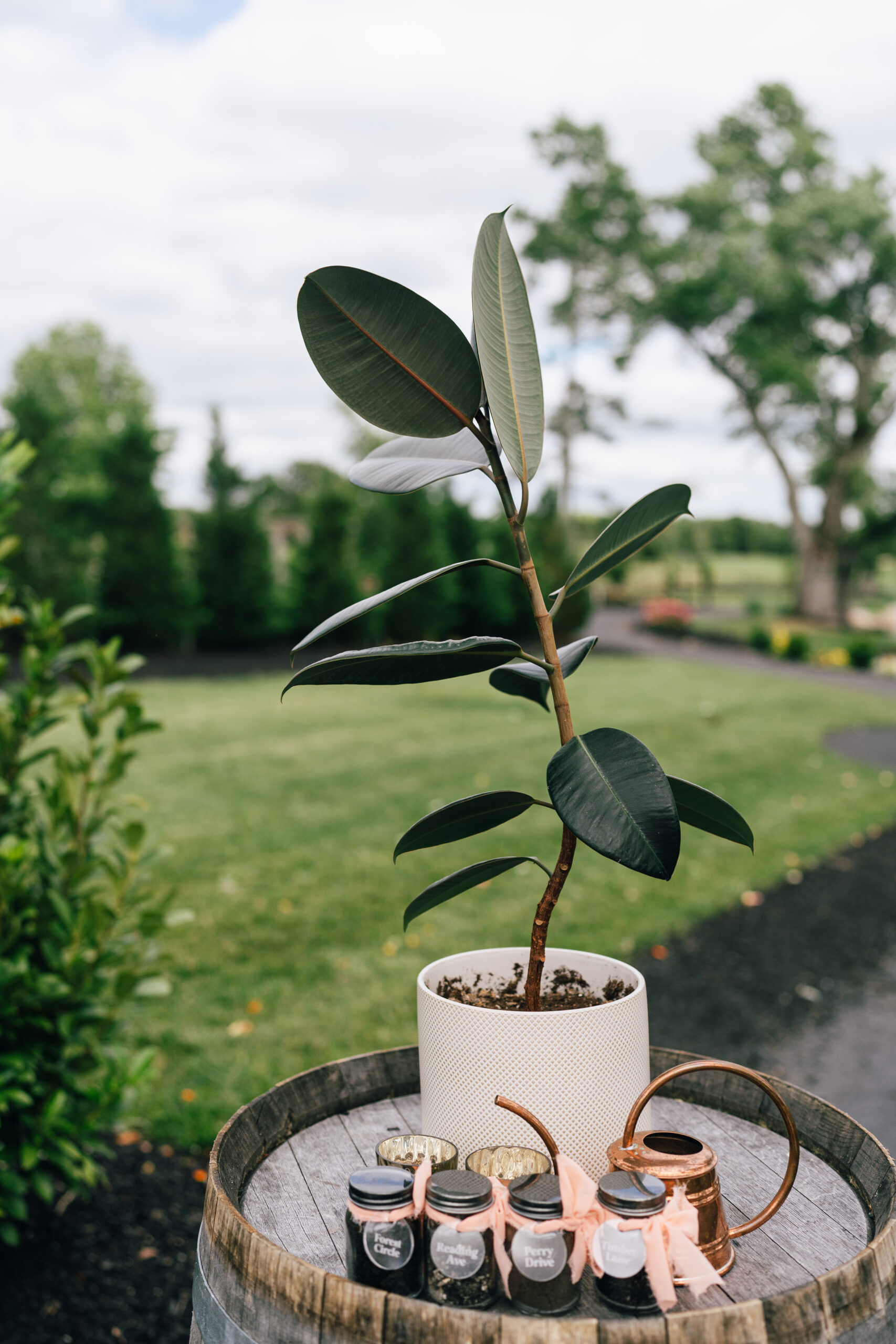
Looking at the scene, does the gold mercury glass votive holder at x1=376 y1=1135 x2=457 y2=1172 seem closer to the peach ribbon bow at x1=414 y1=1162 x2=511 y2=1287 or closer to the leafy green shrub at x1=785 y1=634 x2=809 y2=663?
the peach ribbon bow at x1=414 y1=1162 x2=511 y2=1287

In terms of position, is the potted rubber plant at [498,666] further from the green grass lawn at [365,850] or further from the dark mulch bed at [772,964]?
the dark mulch bed at [772,964]

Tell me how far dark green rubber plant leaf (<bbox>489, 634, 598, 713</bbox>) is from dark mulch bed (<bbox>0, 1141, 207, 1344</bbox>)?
168 centimetres

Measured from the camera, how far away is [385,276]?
1.04 m

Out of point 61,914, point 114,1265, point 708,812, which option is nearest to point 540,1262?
point 708,812

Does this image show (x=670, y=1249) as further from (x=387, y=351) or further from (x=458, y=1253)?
(x=387, y=351)

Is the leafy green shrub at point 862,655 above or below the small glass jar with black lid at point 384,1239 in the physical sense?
below

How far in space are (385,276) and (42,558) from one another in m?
13.6

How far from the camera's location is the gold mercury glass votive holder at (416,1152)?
0.97 m

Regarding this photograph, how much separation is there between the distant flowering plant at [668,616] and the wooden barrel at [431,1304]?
18603mm

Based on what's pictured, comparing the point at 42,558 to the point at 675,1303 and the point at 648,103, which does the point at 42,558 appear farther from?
the point at 675,1303

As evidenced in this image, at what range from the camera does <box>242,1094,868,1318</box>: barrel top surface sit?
939 millimetres

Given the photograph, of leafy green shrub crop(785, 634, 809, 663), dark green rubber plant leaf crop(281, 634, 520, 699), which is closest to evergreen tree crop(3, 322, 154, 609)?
dark green rubber plant leaf crop(281, 634, 520, 699)

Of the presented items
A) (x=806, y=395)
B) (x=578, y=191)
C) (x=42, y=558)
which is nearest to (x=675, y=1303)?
(x=42, y=558)

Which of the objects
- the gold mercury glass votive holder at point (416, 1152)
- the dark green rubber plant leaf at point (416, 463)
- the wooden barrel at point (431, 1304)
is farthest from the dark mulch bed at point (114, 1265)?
the dark green rubber plant leaf at point (416, 463)
